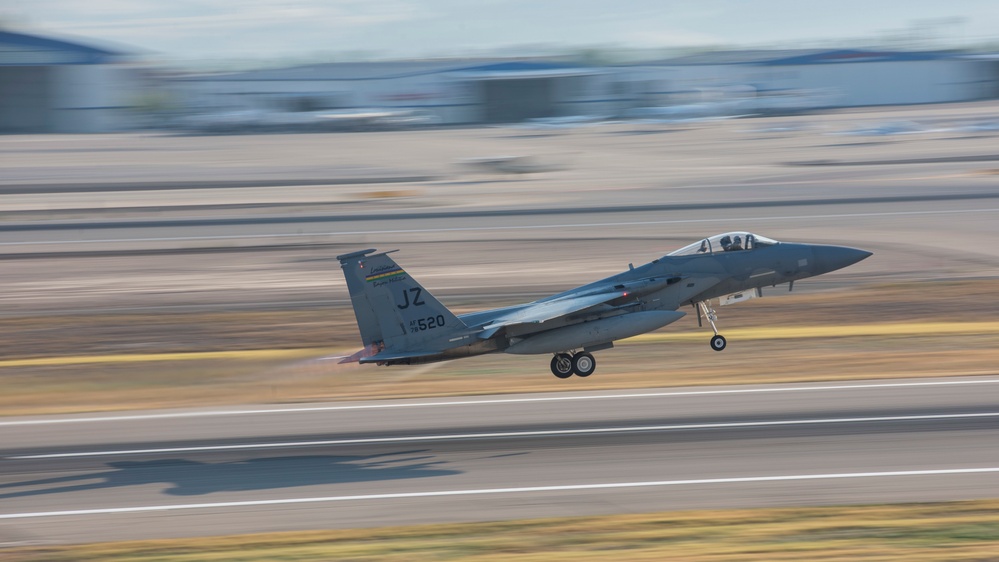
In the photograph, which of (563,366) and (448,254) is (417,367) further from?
(448,254)

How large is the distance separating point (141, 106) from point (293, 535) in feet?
406

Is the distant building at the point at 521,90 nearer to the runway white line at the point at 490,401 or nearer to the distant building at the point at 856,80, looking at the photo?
the distant building at the point at 856,80

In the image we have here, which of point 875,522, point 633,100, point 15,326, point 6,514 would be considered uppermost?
point 633,100

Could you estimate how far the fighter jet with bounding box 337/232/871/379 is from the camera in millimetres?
22625

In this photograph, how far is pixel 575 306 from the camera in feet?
76.9

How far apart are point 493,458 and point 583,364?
628 centimetres

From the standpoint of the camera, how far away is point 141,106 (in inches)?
5094

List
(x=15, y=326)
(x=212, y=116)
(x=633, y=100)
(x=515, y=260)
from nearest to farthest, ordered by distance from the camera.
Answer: (x=15, y=326) → (x=515, y=260) → (x=212, y=116) → (x=633, y=100)

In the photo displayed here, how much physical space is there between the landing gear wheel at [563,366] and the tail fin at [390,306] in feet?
10.9

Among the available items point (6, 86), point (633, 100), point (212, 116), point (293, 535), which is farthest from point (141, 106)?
point (293, 535)

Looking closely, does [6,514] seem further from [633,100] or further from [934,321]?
[633,100]

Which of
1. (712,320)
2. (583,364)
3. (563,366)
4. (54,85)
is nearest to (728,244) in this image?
(712,320)

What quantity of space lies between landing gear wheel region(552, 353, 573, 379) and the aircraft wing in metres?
1.52

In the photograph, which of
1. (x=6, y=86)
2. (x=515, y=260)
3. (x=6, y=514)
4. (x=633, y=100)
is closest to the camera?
(x=6, y=514)
